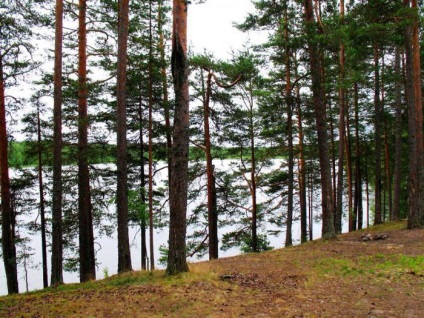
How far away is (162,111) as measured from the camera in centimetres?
1423

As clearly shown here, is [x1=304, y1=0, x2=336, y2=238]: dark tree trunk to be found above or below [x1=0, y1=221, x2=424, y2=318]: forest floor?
above

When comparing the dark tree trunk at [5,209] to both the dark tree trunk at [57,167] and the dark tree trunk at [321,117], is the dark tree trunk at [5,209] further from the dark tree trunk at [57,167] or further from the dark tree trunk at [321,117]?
the dark tree trunk at [321,117]

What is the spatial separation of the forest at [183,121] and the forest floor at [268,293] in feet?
3.89

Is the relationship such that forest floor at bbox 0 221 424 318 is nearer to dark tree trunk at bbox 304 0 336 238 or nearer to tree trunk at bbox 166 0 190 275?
tree trunk at bbox 166 0 190 275

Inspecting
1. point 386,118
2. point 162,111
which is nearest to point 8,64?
point 162,111

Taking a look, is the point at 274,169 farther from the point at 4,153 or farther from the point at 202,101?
the point at 4,153

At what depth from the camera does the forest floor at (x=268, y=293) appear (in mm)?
4793

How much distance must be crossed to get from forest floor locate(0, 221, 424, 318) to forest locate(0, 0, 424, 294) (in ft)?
3.89

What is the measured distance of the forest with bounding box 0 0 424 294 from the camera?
29.9 feet

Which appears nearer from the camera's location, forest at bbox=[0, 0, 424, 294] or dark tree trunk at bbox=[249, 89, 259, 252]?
forest at bbox=[0, 0, 424, 294]

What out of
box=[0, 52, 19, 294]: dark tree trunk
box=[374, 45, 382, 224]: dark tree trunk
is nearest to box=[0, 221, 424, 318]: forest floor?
box=[0, 52, 19, 294]: dark tree trunk

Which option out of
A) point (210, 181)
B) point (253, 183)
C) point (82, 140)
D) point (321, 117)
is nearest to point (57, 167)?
point (82, 140)

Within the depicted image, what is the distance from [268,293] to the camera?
225 inches

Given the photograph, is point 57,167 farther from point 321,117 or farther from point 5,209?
point 321,117
